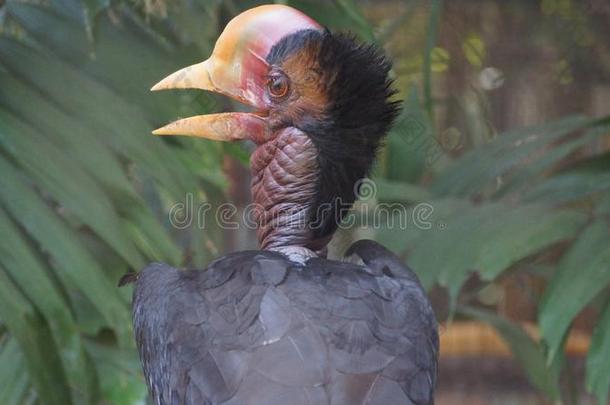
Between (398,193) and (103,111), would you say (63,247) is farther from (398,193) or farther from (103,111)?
(398,193)

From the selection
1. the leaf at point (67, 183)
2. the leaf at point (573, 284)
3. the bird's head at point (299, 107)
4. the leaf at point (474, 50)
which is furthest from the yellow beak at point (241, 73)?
the leaf at point (474, 50)

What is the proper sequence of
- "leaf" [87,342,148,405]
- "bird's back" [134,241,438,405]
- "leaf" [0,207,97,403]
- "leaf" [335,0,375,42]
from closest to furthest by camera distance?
"bird's back" [134,241,438,405], "leaf" [0,207,97,403], "leaf" [87,342,148,405], "leaf" [335,0,375,42]

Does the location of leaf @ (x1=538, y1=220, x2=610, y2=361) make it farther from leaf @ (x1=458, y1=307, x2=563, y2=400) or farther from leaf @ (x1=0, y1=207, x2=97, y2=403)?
leaf @ (x1=0, y1=207, x2=97, y2=403)

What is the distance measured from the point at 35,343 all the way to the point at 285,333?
0.58 m

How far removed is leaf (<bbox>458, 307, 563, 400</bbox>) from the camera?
2.74 m

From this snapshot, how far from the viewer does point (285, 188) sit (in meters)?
1.81

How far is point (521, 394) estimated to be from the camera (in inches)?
168

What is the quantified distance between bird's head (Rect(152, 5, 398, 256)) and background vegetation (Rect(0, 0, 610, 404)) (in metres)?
0.30

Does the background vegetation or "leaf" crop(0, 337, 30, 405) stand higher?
the background vegetation

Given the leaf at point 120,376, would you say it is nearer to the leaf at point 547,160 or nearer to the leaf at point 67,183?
the leaf at point 67,183

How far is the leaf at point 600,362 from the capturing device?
6.84 feet

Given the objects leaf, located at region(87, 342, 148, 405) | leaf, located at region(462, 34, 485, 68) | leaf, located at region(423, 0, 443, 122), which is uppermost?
leaf, located at region(462, 34, 485, 68)

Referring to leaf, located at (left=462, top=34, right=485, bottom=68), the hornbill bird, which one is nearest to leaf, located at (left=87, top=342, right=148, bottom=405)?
the hornbill bird

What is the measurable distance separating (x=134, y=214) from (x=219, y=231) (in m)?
0.54
